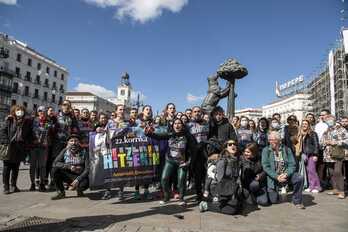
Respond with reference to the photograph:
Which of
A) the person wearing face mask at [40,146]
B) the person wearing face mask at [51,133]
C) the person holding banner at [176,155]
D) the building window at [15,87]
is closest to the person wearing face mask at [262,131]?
the person holding banner at [176,155]

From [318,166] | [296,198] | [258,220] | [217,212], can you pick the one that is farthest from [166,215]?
[318,166]

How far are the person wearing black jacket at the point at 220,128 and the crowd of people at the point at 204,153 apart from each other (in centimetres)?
2

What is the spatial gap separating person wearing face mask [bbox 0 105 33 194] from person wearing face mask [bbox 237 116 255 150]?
4.73 m

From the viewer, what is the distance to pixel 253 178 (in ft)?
18.6

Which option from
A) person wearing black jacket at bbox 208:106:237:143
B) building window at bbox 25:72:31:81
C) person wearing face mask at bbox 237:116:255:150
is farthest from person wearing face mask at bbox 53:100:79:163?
building window at bbox 25:72:31:81

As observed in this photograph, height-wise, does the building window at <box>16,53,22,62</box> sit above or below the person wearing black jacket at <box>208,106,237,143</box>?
above

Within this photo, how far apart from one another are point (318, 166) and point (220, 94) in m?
5.77

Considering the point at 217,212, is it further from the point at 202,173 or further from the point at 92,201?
the point at 92,201

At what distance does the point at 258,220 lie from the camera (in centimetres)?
455

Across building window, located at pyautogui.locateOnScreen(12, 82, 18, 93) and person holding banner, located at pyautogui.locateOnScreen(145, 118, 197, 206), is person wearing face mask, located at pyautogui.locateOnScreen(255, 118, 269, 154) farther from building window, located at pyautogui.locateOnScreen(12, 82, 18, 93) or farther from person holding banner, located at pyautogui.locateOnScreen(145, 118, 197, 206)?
building window, located at pyautogui.locateOnScreen(12, 82, 18, 93)

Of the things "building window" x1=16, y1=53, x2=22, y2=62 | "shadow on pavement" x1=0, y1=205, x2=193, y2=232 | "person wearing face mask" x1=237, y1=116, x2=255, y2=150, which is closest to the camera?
"shadow on pavement" x1=0, y1=205, x2=193, y2=232

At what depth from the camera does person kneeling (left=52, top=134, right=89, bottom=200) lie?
5988 mm

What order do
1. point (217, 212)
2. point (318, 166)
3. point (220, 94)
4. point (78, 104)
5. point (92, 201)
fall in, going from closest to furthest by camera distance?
point (217, 212), point (92, 201), point (318, 166), point (220, 94), point (78, 104)

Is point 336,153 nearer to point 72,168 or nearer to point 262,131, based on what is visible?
point 262,131
